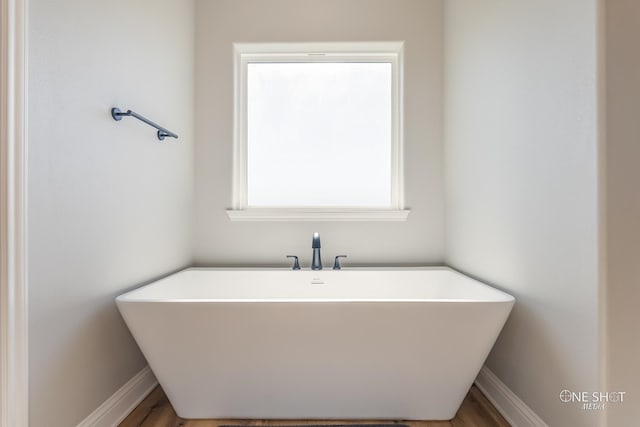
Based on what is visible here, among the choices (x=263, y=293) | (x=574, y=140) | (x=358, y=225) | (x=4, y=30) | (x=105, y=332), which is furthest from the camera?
(x=358, y=225)

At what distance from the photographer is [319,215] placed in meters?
2.33

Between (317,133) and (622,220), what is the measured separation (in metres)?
1.75

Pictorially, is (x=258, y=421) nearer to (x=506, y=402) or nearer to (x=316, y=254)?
(x=316, y=254)

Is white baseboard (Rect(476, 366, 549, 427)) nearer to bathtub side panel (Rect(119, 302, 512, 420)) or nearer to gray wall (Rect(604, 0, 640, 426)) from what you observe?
→ bathtub side panel (Rect(119, 302, 512, 420))

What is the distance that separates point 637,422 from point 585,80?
104 centimetres

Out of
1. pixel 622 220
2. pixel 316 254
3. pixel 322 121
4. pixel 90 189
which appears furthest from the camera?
pixel 322 121

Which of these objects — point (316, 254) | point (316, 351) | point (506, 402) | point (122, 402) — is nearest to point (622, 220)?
point (506, 402)

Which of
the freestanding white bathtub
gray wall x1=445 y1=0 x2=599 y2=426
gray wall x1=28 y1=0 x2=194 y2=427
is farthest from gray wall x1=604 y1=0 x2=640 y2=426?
gray wall x1=28 y1=0 x2=194 y2=427

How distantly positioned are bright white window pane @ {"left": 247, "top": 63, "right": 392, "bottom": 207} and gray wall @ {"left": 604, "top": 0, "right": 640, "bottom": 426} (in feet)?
4.74

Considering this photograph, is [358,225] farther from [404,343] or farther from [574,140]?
[574,140]

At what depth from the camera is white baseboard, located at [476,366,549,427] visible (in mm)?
1430

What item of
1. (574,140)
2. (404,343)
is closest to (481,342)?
(404,343)

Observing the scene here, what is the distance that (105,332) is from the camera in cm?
148

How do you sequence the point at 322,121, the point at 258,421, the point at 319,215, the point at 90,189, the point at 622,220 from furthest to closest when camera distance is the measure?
the point at 322,121 < the point at 319,215 < the point at 258,421 < the point at 90,189 < the point at 622,220
